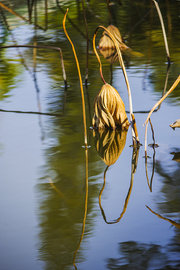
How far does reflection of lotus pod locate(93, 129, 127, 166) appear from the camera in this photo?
181cm

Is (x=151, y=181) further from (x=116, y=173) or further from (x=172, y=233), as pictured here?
(x=172, y=233)

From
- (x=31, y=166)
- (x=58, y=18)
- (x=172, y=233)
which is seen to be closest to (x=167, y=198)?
(x=172, y=233)

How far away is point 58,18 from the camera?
4.41m

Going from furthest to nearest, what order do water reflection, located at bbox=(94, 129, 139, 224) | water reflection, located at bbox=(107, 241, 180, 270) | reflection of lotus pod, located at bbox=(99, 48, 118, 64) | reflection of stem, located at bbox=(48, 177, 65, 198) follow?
reflection of lotus pod, located at bbox=(99, 48, 118, 64)
water reflection, located at bbox=(94, 129, 139, 224)
reflection of stem, located at bbox=(48, 177, 65, 198)
water reflection, located at bbox=(107, 241, 180, 270)

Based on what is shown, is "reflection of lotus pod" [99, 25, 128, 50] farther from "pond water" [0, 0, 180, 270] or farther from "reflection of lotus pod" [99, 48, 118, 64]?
"pond water" [0, 0, 180, 270]

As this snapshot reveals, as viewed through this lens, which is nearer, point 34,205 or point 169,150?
point 34,205

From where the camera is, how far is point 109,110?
2.00m

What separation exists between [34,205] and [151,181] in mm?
376

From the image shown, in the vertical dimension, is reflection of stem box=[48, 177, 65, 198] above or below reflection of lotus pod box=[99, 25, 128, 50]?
below

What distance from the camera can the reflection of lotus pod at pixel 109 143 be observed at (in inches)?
71.3

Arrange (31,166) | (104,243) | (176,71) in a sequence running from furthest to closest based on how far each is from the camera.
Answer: (176,71), (31,166), (104,243)

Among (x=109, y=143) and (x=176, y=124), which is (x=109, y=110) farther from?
(x=176, y=124)

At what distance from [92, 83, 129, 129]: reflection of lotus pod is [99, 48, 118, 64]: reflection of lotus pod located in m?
1.21

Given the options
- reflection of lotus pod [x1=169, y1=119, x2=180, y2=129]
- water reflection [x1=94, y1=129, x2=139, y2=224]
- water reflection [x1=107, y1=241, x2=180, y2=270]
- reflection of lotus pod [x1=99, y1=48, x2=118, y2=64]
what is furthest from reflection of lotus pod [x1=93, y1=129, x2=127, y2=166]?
reflection of lotus pod [x1=99, y1=48, x2=118, y2=64]
